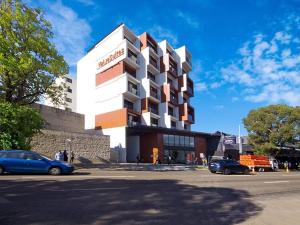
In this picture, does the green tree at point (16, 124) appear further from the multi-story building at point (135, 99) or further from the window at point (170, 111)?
the window at point (170, 111)

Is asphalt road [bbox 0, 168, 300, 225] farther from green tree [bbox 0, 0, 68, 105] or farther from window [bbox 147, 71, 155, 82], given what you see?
window [bbox 147, 71, 155, 82]

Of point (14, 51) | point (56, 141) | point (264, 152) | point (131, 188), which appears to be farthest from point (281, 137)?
point (131, 188)

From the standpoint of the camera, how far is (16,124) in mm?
26969

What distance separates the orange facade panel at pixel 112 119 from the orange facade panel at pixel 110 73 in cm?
590

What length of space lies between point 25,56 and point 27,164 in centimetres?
1075

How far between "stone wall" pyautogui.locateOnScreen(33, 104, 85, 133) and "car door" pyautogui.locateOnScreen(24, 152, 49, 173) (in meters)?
27.5

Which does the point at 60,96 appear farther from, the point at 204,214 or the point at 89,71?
the point at 89,71

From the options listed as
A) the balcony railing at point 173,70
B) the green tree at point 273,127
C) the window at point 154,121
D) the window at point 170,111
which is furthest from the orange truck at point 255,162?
the balcony railing at point 173,70

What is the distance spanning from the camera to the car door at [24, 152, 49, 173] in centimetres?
1989

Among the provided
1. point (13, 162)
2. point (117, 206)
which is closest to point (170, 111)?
point (13, 162)

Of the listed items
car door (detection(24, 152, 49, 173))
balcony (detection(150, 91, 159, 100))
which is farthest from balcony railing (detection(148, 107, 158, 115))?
car door (detection(24, 152, 49, 173))

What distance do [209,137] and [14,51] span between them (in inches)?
1757

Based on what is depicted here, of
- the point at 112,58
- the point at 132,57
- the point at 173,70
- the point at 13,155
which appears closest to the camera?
the point at 13,155

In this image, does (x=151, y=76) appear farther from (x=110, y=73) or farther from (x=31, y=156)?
(x=31, y=156)
